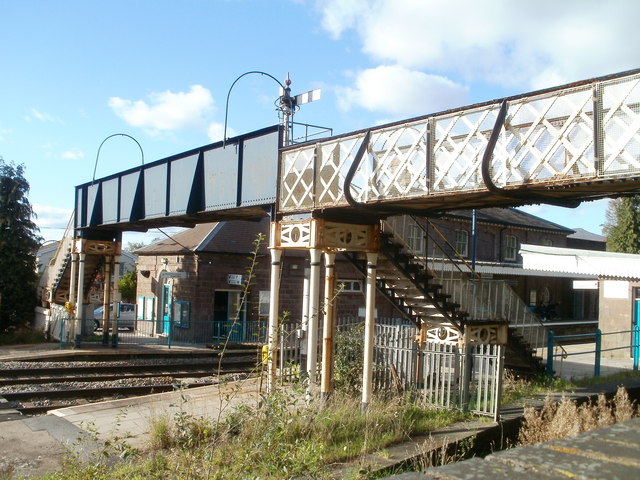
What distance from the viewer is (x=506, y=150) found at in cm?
781

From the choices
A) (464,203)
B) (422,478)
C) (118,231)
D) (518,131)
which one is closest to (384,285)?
(464,203)

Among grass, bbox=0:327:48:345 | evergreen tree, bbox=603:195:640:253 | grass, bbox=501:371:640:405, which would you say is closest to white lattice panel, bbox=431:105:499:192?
grass, bbox=501:371:640:405

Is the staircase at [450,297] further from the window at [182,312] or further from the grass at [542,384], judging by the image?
the window at [182,312]

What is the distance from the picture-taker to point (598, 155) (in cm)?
682

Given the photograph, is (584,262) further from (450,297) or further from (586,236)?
(586,236)

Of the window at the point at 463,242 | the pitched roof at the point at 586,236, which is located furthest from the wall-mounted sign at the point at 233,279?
the pitched roof at the point at 586,236

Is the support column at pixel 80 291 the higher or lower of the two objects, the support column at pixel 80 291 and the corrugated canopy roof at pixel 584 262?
the lower

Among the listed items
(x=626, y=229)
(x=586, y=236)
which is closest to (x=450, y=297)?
(x=626, y=229)

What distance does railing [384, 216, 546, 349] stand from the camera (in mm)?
12836

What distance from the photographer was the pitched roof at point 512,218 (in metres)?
33.1

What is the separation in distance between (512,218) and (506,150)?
29438mm

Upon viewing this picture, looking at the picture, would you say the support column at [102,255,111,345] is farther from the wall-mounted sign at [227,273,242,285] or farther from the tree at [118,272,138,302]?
the tree at [118,272,138,302]

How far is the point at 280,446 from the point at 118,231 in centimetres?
1917

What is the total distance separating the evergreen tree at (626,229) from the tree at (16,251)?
36.7 m
